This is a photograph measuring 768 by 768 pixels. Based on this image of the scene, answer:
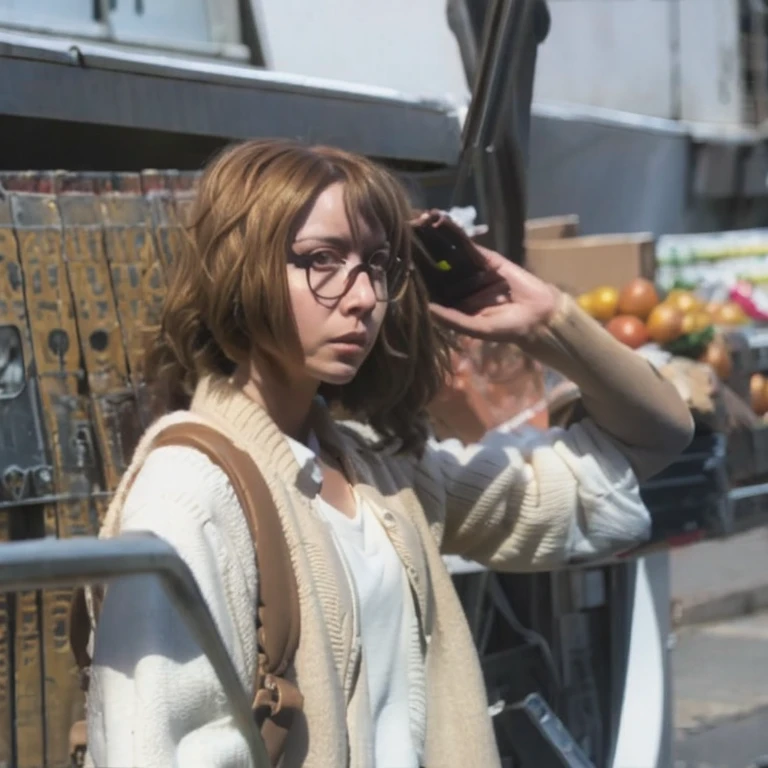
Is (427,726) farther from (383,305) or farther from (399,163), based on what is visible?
(399,163)

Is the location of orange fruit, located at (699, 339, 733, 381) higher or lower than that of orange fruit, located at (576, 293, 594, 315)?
lower

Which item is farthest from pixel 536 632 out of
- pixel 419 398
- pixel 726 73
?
pixel 726 73

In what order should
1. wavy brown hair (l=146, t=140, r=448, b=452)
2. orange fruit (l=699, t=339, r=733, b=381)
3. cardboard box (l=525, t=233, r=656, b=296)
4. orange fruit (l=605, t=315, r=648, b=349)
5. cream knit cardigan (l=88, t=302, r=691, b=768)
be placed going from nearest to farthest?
cream knit cardigan (l=88, t=302, r=691, b=768) → wavy brown hair (l=146, t=140, r=448, b=452) → orange fruit (l=699, t=339, r=733, b=381) → orange fruit (l=605, t=315, r=648, b=349) → cardboard box (l=525, t=233, r=656, b=296)

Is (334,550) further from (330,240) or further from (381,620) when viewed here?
(330,240)

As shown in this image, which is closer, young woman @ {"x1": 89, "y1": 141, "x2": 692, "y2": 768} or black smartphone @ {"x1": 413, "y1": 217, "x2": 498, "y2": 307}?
young woman @ {"x1": 89, "y1": 141, "x2": 692, "y2": 768}

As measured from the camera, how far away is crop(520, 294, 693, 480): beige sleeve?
7.09 ft

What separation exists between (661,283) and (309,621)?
104 inches

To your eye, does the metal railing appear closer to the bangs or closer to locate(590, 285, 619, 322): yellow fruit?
the bangs

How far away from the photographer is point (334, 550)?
1.72m

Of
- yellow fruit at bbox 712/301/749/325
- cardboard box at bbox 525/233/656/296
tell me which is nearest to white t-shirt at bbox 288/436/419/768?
cardboard box at bbox 525/233/656/296

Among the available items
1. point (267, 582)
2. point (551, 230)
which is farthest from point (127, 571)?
point (551, 230)

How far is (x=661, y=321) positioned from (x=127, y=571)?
2.50m

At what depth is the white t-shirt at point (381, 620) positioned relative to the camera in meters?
1.75

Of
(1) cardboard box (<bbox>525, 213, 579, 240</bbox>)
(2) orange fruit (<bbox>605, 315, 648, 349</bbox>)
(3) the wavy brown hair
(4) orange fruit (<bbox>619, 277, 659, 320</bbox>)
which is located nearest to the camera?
(3) the wavy brown hair
